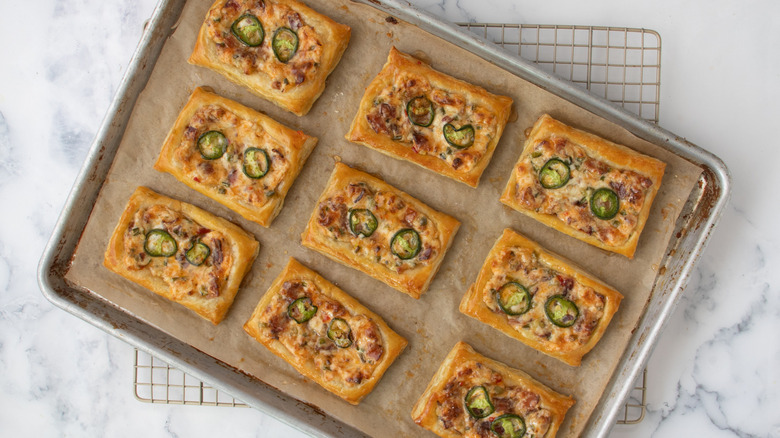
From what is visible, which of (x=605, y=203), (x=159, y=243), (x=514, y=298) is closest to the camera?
(x=605, y=203)

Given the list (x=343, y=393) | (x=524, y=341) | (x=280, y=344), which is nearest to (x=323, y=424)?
(x=343, y=393)

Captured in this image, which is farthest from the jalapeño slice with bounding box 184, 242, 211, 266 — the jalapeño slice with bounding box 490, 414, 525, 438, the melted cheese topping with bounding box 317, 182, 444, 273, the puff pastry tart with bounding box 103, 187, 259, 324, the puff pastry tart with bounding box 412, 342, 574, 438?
the jalapeño slice with bounding box 490, 414, 525, 438

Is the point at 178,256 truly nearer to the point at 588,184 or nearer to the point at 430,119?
the point at 430,119

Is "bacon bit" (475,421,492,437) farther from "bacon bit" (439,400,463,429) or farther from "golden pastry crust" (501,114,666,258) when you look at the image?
"golden pastry crust" (501,114,666,258)

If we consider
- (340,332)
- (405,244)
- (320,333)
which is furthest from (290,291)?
(405,244)

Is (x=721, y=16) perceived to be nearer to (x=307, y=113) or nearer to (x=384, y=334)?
(x=307, y=113)

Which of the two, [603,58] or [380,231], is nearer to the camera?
[380,231]
